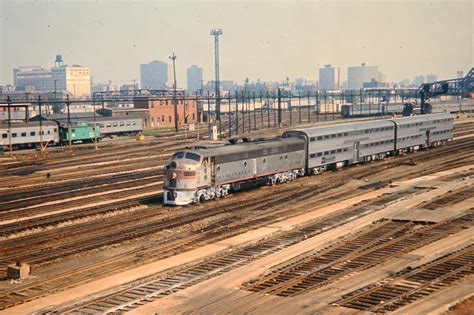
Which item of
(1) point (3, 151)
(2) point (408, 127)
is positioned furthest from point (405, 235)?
(1) point (3, 151)

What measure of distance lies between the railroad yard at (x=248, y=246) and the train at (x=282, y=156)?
1.10 meters

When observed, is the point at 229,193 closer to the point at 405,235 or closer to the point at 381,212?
the point at 381,212

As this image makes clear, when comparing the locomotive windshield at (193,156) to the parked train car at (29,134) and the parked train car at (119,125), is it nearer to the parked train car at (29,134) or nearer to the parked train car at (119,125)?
the parked train car at (29,134)

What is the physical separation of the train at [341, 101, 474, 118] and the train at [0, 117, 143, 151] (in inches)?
2272

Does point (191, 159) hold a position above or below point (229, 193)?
above

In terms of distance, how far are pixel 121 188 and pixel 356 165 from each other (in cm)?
2235

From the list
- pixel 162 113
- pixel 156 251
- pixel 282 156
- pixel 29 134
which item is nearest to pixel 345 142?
pixel 282 156

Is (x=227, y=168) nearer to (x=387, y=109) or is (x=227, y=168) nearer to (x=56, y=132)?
(x=56, y=132)

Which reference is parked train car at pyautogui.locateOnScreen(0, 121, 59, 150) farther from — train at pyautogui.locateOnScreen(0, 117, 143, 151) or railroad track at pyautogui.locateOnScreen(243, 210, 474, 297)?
railroad track at pyautogui.locateOnScreen(243, 210, 474, 297)

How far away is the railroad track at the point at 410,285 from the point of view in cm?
2280

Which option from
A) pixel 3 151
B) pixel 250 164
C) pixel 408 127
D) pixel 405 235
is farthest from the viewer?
pixel 3 151

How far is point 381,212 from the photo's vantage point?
1539 inches

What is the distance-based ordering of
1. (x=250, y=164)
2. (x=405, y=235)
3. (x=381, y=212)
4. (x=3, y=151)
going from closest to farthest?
(x=405, y=235) < (x=381, y=212) < (x=250, y=164) < (x=3, y=151)

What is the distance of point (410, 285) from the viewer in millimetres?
24859
